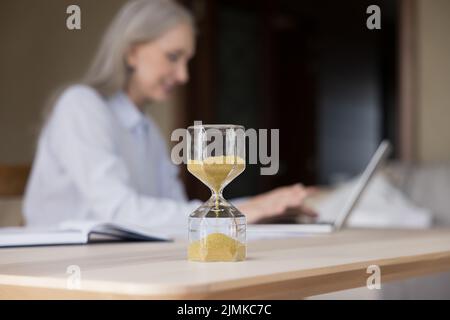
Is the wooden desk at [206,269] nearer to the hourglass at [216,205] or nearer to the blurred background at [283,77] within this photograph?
the hourglass at [216,205]

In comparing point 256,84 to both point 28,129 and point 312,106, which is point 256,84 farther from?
point 28,129

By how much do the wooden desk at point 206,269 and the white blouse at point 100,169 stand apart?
1.93 feet

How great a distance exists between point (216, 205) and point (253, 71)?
450 centimetres

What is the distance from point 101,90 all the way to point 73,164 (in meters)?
0.32

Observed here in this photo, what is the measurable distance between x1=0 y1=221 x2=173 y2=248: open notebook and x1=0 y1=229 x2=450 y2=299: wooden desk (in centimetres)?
4

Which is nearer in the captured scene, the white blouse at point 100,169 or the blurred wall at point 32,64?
the white blouse at point 100,169

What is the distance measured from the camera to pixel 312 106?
6172 millimetres

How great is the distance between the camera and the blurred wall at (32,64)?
4840 mm

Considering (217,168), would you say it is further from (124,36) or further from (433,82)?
(433,82)

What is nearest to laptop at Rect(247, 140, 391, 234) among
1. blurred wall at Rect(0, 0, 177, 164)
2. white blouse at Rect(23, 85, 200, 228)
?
white blouse at Rect(23, 85, 200, 228)

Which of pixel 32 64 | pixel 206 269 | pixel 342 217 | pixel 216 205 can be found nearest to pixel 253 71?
pixel 32 64

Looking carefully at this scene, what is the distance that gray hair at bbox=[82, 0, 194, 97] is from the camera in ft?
7.62

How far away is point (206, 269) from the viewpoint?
36.4 inches

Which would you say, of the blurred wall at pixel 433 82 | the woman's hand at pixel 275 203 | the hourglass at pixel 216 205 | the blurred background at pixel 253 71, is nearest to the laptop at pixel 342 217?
the woman's hand at pixel 275 203
